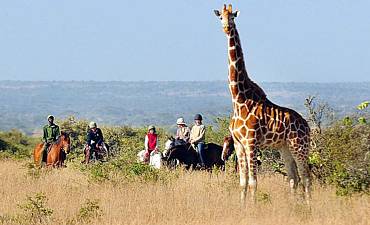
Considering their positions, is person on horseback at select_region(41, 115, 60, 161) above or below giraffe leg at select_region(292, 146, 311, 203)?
below

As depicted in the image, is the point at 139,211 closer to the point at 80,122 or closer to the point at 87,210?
the point at 87,210

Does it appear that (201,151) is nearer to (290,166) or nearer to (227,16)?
(290,166)

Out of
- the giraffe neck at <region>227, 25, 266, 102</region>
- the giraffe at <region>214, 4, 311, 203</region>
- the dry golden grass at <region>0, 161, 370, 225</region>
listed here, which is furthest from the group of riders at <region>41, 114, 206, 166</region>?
the giraffe at <region>214, 4, 311, 203</region>

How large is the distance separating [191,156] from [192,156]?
0.09 feet

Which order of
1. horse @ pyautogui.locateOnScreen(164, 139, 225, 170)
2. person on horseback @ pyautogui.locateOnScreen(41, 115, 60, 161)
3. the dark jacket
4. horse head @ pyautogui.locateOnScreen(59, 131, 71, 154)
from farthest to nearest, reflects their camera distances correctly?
the dark jacket → person on horseback @ pyautogui.locateOnScreen(41, 115, 60, 161) → horse head @ pyautogui.locateOnScreen(59, 131, 71, 154) → horse @ pyautogui.locateOnScreen(164, 139, 225, 170)

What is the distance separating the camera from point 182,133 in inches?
941

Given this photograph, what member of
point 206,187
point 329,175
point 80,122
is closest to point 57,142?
point 206,187

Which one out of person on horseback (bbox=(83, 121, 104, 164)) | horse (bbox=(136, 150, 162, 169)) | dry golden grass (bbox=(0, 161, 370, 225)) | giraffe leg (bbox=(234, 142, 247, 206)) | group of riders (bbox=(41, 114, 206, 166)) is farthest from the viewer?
person on horseback (bbox=(83, 121, 104, 164))

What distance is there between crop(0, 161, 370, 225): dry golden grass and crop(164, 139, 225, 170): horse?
3094mm

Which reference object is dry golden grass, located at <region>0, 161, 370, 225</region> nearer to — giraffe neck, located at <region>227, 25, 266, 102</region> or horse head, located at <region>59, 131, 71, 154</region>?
giraffe neck, located at <region>227, 25, 266, 102</region>

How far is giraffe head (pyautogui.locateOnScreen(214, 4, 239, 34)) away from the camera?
594 inches

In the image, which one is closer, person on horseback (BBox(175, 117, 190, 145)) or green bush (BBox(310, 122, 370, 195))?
green bush (BBox(310, 122, 370, 195))

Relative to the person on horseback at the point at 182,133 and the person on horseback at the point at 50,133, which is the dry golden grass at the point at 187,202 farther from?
the person on horseback at the point at 50,133

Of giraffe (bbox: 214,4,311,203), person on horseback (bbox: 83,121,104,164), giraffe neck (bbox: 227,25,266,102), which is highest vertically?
giraffe neck (bbox: 227,25,266,102)
